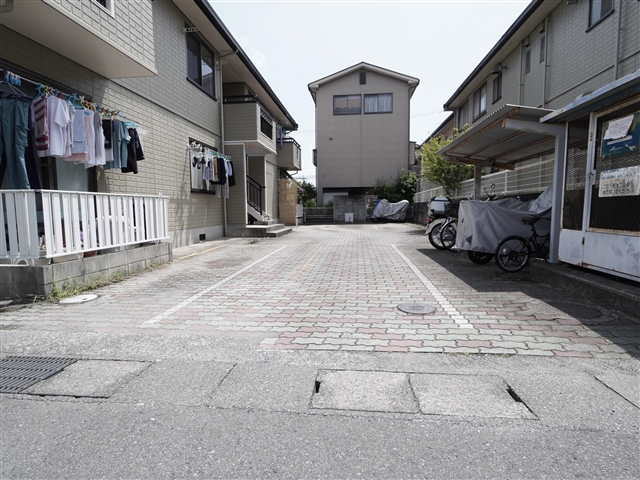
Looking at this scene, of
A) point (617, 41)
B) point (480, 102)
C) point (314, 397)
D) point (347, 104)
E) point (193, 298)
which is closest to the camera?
point (314, 397)

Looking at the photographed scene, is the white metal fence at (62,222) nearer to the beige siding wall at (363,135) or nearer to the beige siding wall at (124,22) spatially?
the beige siding wall at (124,22)

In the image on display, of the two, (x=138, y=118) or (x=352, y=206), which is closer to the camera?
(x=138, y=118)

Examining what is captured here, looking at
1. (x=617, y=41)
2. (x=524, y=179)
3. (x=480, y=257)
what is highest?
(x=617, y=41)

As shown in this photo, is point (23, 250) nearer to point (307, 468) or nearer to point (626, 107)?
point (307, 468)

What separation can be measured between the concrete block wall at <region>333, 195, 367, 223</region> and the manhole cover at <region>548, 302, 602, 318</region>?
810 inches

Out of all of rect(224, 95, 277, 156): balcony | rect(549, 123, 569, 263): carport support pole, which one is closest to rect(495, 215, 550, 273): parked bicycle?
rect(549, 123, 569, 263): carport support pole

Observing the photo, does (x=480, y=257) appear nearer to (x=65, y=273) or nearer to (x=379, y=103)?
(x=65, y=273)

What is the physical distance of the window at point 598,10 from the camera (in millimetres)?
9867

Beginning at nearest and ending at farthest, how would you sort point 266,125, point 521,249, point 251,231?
point 521,249
point 251,231
point 266,125

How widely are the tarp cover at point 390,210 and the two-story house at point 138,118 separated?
994 centimetres

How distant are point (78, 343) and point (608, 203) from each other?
6.78 m

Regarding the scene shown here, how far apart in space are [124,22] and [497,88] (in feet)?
51.1

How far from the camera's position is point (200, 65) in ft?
42.6

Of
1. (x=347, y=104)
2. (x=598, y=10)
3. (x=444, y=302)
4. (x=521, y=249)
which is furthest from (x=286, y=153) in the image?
(x=444, y=302)
